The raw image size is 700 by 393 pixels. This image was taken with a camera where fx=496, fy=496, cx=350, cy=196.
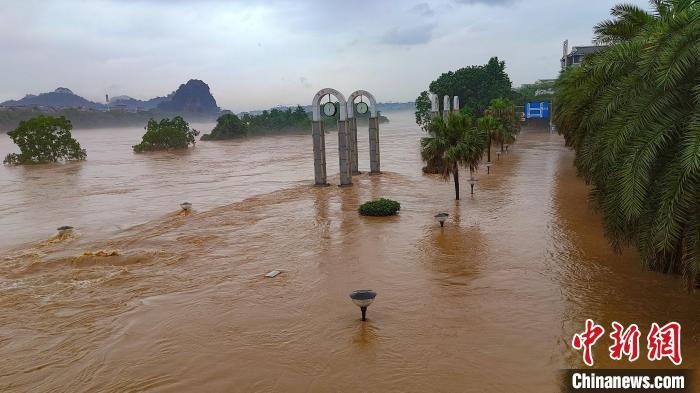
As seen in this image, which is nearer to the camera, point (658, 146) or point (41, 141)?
point (658, 146)

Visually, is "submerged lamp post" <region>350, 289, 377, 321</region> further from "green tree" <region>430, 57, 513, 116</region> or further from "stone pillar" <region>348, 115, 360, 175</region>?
"green tree" <region>430, 57, 513, 116</region>

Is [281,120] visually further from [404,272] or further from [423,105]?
[404,272]

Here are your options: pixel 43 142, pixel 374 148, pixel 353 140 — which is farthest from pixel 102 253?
pixel 43 142

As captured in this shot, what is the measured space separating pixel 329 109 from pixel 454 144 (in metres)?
9.63

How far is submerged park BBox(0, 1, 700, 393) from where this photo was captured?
8758mm

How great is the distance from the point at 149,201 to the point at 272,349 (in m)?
22.8

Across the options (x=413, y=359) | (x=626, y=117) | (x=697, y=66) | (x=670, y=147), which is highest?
(x=697, y=66)

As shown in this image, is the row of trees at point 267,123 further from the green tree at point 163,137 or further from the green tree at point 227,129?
the green tree at point 163,137

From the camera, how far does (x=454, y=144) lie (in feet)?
76.9

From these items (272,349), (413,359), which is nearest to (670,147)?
(413,359)

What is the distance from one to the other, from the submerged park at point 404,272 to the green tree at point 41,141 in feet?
106

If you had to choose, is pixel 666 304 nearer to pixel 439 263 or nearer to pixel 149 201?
pixel 439 263

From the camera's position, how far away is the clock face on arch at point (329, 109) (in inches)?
1190

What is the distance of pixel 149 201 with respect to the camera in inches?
1181
